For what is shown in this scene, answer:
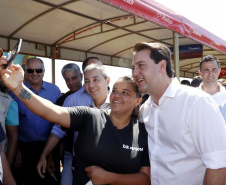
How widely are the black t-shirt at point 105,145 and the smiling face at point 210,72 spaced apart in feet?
7.35

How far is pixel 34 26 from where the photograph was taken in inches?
266

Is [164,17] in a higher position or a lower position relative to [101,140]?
higher

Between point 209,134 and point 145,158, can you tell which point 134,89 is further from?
point 209,134

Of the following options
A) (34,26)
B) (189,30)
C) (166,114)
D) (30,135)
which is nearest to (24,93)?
(166,114)

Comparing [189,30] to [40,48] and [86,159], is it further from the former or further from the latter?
[40,48]

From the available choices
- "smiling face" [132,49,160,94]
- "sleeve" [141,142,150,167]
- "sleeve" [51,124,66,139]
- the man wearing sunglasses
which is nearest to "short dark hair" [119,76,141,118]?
"smiling face" [132,49,160,94]

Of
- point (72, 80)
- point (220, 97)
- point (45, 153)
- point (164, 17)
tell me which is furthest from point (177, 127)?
point (164, 17)

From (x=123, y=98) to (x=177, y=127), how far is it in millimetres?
555

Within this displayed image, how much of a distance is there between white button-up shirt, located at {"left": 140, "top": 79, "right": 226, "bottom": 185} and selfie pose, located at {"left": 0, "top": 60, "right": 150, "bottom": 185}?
0.41 feet

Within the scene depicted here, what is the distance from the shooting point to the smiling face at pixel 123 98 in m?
2.18

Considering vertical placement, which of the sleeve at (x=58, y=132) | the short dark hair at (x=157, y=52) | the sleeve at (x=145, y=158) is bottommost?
the sleeve at (x=145, y=158)

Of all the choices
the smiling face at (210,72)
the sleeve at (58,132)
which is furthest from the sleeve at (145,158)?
the smiling face at (210,72)

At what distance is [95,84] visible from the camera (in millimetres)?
2744

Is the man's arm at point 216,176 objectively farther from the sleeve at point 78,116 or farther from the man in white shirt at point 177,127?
the sleeve at point 78,116
